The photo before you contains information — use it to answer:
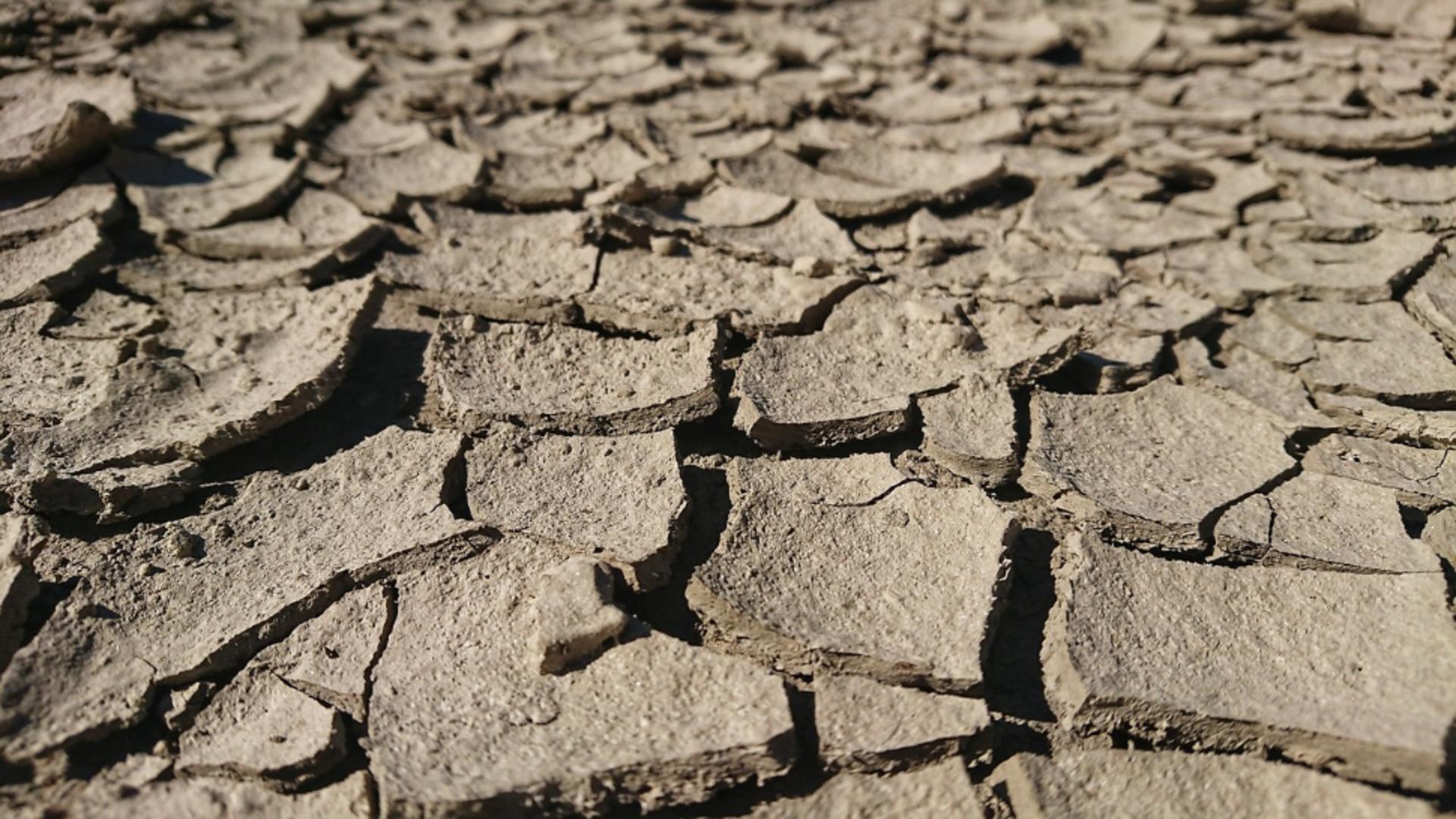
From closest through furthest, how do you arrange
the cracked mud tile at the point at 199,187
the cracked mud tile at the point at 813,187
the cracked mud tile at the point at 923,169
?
the cracked mud tile at the point at 199,187 → the cracked mud tile at the point at 813,187 → the cracked mud tile at the point at 923,169

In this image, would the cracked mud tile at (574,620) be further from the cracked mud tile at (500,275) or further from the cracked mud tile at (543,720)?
the cracked mud tile at (500,275)

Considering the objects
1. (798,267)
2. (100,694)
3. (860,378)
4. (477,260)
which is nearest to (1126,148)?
(798,267)

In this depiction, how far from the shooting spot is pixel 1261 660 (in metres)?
1.18

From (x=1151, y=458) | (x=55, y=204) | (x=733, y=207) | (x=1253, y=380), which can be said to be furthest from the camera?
(x=733, y=207)

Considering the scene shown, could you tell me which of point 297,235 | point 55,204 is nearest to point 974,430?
point 297,235

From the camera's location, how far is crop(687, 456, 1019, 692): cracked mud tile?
1162mm

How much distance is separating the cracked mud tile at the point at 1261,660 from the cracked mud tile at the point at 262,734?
733 millimetres

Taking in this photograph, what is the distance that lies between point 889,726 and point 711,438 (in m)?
0.51

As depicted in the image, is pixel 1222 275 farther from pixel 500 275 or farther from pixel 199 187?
pixel 199 187

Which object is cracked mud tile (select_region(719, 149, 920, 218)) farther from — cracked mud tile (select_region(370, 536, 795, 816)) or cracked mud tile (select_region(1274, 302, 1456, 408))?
cracked mud tile (select_region(370, 536, 795, 816))

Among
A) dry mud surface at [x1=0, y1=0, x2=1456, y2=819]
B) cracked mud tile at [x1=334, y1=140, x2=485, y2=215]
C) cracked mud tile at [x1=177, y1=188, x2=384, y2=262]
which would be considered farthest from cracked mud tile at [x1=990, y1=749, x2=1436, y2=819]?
cracked mud tile at [x1=334, y1=140, x2=485, y2=215]

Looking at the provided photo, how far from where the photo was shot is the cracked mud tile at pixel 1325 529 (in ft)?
4.30

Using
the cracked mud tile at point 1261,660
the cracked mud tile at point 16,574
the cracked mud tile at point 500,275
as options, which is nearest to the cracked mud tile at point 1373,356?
the cracked mud tile at point 1261,660

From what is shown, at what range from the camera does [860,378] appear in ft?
5.08
